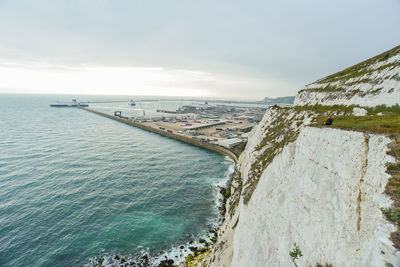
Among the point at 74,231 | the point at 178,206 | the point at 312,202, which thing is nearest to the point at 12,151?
the point at 74,231

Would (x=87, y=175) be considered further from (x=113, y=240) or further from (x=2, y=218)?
(x=113, y=240)

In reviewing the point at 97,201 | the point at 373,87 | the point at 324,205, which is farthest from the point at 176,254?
the point at 373,87

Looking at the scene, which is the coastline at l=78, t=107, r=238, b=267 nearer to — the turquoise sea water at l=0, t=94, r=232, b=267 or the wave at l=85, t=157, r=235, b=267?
the wave at l=85, t=157, r=235, b=267

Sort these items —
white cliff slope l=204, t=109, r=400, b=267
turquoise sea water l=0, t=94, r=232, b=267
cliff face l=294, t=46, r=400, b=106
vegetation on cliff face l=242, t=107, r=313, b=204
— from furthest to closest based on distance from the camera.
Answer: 1. turquoise sea water l=0, t=94, r=232, b=267
2. vegetation on cliff face l=242, t=107, r=313, b=204
3. cliff face l=294, t=46, r=400, b=106
4. white cliff slope l=204, t=109, r=400, b=267

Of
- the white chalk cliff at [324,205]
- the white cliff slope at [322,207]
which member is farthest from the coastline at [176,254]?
the white cliff slope at [322,207]

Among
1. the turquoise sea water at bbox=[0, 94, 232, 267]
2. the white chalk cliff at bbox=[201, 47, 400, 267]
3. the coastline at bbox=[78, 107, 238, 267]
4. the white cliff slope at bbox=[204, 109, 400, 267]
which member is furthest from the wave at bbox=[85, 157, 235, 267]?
the white cliff slope at bbox=[204, 109, 400, 267]

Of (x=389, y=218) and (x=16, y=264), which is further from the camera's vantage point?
(x=16, y=264)

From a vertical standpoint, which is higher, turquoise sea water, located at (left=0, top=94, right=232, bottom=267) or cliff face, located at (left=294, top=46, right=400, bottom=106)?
cliff face, located at (left=294, top=46, right=400, bottom=106)
